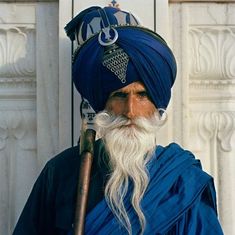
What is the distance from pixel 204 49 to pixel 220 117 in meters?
0.18

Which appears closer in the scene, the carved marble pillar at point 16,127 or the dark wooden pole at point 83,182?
the dark wooden pole at point 83,182

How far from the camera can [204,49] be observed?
7.10 ft

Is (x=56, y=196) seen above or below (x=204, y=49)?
below

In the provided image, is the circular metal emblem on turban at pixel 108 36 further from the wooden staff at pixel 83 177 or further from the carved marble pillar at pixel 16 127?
the carved marble pillar at pixel 16 127

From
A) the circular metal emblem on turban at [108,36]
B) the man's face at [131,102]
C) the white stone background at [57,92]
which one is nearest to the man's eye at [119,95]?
the man's face at [131,102]

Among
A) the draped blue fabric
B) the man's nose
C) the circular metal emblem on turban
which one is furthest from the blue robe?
the circular metal emblem on turban

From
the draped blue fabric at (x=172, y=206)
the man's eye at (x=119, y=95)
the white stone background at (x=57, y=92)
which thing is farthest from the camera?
the white stone background at (x=57, y=92)

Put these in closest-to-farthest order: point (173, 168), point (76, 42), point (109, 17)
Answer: point (173, 168)
point (109, 17)
point (76, 42)

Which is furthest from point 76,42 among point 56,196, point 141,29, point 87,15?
point 56,196

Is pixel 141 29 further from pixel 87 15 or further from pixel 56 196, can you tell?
pixel 56 196

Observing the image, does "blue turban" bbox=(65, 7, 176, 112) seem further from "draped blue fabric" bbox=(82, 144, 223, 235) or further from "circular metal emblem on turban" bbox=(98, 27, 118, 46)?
"draped blue fabric" bbox=(82, 144, 223, 235)

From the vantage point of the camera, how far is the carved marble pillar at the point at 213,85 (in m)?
2.16

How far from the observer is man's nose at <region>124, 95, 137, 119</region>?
1.80 metres

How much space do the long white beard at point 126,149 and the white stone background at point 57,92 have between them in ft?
1.03
